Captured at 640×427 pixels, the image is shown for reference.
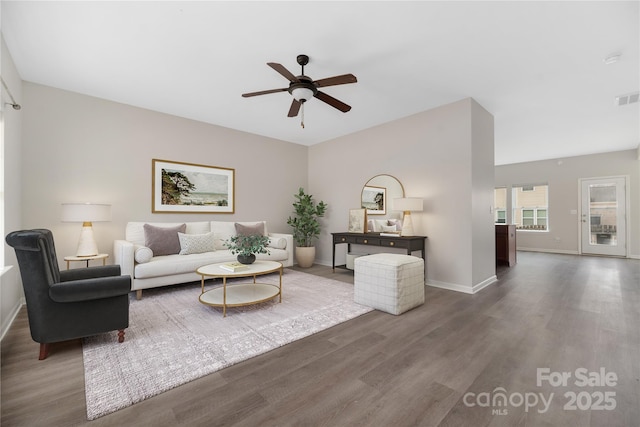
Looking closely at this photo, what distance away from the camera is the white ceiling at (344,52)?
7.36ft

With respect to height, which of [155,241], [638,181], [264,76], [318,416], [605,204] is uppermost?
[264,76]

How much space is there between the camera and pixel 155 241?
3.96m

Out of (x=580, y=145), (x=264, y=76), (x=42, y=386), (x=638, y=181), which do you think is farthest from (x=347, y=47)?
(x=638, y=181)

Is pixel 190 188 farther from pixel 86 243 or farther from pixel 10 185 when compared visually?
pixel 10 185

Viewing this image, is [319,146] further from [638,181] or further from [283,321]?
[638,181]

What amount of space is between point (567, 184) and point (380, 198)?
20.9 ft

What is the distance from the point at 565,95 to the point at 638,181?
525 cm

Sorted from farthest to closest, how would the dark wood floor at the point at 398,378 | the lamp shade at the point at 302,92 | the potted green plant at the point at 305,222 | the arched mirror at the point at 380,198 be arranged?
the potted green plant at the point at 305,222 < the arched mirror at the point at 380,198 < the lamp shade at the point at 302,92 < the dark wood floor at the point at 398,378

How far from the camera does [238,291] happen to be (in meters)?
3.36

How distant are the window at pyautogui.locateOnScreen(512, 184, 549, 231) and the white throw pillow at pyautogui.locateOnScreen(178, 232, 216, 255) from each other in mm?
8877

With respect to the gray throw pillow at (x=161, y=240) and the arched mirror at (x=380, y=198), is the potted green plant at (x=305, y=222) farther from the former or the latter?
the gray throw pillow at (x=161, y=240)

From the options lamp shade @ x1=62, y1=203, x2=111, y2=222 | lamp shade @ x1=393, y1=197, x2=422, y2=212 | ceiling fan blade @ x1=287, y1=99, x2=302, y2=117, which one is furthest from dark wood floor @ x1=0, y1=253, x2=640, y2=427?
ceiling fan blade @ x1=287, y1=99, x2=302, y2=117

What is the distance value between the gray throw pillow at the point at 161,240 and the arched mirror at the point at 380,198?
10.7 feet

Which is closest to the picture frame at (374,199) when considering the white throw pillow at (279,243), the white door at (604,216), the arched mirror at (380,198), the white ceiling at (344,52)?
the arched mirror at (380,198)
